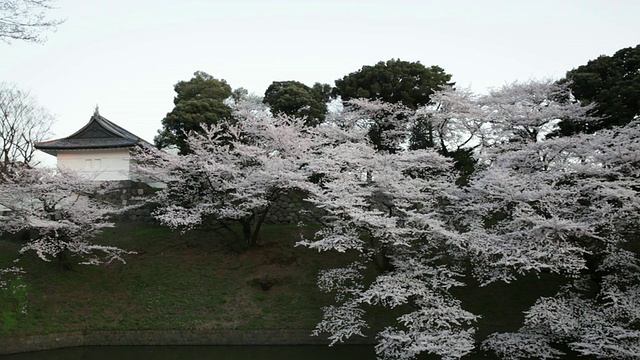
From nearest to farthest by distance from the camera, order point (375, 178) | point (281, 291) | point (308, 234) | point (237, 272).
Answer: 1. point (375, 178)
2. point (281, 291)
3. point (237, 272)
4. point (308, 234)

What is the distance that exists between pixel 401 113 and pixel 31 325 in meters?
14.1

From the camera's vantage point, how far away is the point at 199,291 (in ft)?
46.5

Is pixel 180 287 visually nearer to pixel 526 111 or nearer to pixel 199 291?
pixel 199 291

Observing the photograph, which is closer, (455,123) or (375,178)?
(375,178)

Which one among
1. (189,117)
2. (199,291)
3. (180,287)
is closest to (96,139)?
(189,117)

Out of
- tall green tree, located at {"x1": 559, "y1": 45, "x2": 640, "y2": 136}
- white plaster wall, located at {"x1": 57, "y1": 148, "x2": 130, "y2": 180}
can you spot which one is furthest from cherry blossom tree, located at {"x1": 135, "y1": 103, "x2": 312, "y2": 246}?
tall green tree, located at {"x1": 559, "y1": 45, "x2": 640, "y2": 136}

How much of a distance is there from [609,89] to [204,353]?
14.2 m

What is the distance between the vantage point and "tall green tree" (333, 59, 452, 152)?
64.2 ft

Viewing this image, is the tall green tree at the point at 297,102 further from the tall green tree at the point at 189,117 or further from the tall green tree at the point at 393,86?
the tall green tree at the point at 189,117

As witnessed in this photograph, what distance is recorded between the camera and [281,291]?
1411cm

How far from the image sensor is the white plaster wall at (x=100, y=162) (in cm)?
1984

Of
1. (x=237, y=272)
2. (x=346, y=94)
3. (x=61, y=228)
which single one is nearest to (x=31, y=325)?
(x=61, y=228)

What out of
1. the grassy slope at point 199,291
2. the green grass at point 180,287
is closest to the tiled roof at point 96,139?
the green grass at point 180,287

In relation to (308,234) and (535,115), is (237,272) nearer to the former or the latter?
(308,234)
